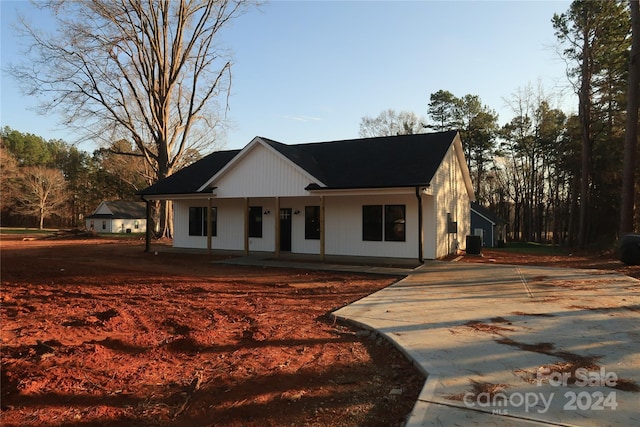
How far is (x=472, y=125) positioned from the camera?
1660 inches

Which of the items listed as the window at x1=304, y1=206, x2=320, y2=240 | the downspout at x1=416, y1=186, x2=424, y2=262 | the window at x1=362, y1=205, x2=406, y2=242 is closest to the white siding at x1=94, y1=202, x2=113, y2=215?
the window at x1=304, y1=206, x2=320, y2=240

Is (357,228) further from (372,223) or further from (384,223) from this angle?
(384,223)

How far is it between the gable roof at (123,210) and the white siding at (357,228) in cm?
4746

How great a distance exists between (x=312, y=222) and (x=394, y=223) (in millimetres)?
3692

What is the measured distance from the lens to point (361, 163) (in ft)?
54.0

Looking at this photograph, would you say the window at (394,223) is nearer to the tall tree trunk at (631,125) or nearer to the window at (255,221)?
the window at (255,221)

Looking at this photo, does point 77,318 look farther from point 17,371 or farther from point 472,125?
point 472,125

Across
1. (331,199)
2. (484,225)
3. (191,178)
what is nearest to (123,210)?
(191,178)

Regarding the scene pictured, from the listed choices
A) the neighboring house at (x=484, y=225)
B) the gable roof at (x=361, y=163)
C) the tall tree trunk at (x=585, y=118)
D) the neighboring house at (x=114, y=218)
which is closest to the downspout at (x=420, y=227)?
the gable roof at (x=361, y=163)

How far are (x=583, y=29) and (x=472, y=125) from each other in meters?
17.7

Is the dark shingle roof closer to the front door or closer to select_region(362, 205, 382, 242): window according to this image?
the front door

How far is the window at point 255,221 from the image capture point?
1798 centimetres

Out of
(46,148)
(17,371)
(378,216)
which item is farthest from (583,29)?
(46,148)

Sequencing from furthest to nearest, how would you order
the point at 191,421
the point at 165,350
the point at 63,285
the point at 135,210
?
the point at 135,210, the point at 63,285, the point at 165,350, the point at 191,421
